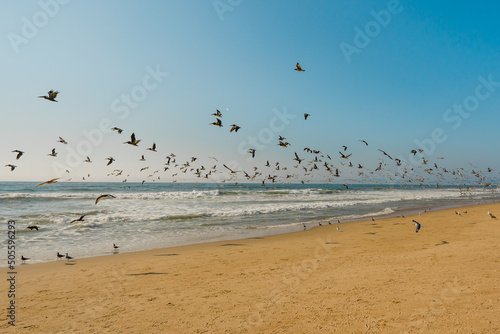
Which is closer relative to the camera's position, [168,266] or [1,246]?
[168,266]

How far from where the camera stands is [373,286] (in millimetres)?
7199

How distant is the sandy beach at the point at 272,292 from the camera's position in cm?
557

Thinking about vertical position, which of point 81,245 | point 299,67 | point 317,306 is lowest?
point 81,245

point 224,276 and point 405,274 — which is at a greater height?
point 405,274

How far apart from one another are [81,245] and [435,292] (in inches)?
659

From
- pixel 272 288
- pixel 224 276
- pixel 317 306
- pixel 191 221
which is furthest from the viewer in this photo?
pixel 191 221

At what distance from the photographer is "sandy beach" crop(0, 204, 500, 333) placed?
219 inches

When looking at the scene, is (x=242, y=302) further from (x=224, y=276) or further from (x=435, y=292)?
(x=435, y=292)

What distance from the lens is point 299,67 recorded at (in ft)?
49.4

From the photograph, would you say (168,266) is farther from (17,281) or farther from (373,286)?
(373,286)

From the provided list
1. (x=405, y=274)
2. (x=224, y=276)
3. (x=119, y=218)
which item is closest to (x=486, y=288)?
(x=405, y=274)

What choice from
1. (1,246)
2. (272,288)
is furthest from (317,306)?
(1,246)

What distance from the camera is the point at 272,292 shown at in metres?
7.38

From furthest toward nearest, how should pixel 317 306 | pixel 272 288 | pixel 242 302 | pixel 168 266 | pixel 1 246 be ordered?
1. pixel 1 246
2. pixel 168 266
3. pixel 272 288
4. pixel 242 302
5. pixel 317 306
